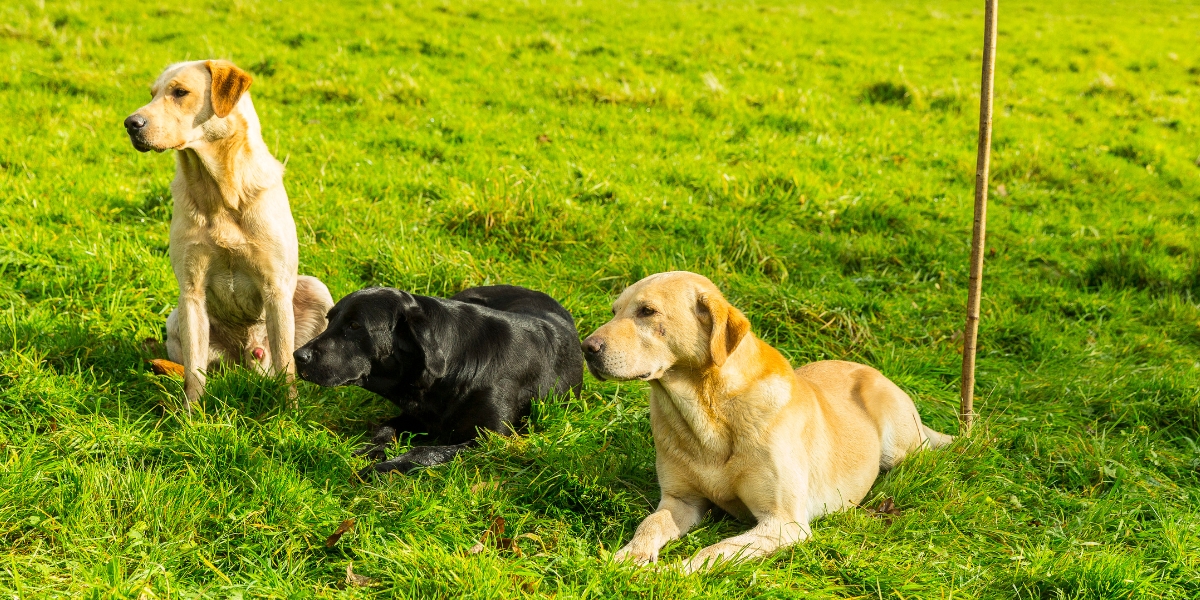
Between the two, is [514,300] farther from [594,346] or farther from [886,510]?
[886,510]

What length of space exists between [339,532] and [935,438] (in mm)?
3046

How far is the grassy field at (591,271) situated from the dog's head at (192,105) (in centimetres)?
123

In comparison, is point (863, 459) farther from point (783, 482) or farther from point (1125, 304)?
point (1125, 304)

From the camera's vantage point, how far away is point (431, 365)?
4.45 m

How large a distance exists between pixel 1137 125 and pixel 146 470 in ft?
38.6

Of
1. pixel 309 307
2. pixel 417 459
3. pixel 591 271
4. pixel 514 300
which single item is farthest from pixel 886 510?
pixel 309 307

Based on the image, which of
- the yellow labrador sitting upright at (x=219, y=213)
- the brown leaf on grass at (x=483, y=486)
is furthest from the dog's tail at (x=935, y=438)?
the yellow labrador sitting upright at (x=219, y=213)

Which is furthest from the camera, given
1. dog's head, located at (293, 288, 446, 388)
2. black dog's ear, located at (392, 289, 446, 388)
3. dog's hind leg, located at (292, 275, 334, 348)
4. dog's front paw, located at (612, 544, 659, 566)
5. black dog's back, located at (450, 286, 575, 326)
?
black dog's back, located at (450, 286, 575, 326)

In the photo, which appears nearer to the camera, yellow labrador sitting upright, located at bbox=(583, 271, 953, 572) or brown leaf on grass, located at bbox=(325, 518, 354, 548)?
brown leaf on grass, located at bbox=(325, 518, 354, 548)

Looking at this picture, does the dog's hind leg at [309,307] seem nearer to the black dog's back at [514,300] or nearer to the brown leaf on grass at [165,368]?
the brown leaf on grass at [165,368]

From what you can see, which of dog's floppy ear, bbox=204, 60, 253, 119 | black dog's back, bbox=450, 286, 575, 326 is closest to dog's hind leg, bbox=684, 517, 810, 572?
black dog's back, bbox=450, 286, 575, 326

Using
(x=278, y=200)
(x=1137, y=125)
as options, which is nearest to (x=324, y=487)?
(x=278, y=200)

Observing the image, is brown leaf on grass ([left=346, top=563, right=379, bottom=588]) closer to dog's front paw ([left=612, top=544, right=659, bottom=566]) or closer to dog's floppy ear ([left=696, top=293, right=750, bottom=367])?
dog's front paw ([left=612, top=544, right=659, bottom=566])

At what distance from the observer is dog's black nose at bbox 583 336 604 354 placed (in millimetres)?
3658
